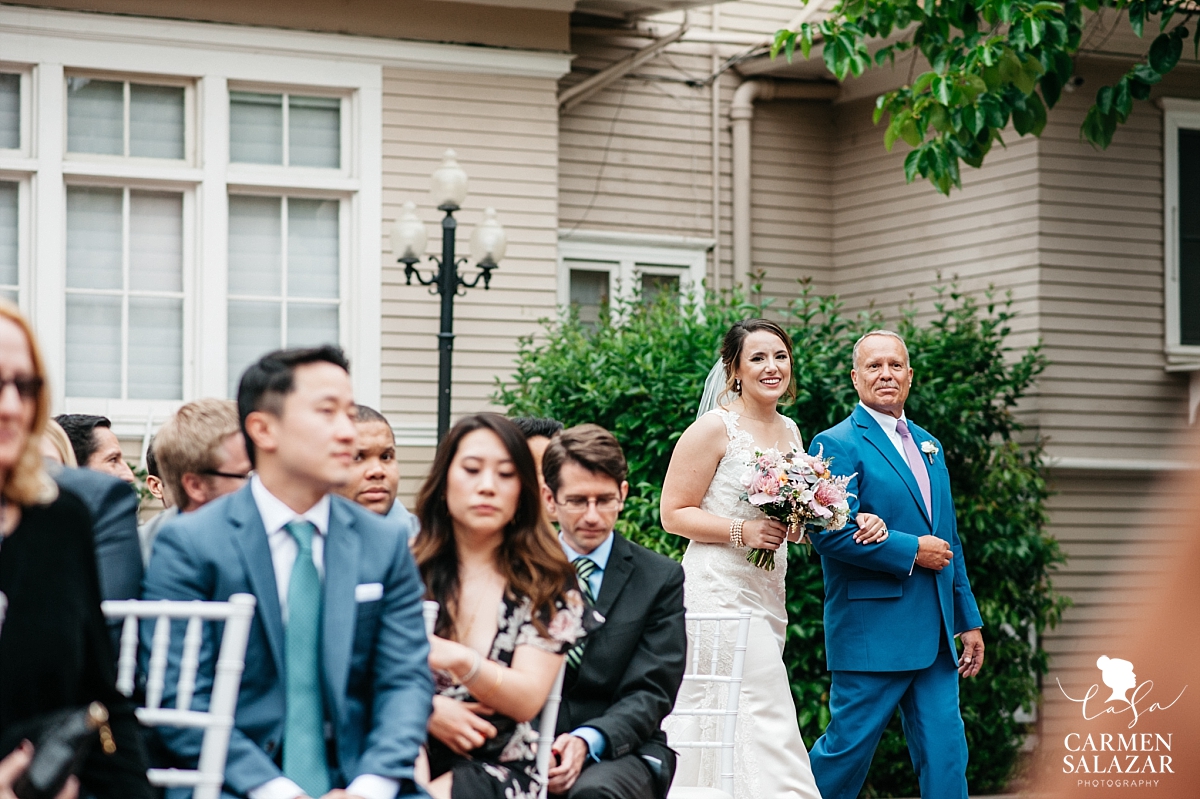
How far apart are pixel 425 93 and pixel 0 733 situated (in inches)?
318

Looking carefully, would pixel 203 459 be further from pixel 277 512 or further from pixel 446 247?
pixel 446 247

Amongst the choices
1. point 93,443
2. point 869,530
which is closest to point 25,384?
point 93,443

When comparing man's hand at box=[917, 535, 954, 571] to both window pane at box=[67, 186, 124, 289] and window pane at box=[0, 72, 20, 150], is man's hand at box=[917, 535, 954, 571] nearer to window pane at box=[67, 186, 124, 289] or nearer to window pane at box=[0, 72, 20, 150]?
window pane at box=[67, 186, 124, 289]

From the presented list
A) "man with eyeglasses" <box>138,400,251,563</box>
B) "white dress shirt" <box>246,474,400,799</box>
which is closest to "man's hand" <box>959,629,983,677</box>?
"man with eyeglasses" <box>138,400,251,563</box>

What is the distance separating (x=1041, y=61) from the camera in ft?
25.5

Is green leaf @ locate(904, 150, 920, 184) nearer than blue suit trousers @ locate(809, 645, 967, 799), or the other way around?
blue suit trousers @ locate(809, 645, 967, 799)

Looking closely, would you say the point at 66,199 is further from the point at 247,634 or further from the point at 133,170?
the point at 247,634

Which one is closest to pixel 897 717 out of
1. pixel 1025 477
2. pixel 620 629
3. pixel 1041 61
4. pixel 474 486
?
pixel 1025 477

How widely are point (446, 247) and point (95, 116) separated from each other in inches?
104

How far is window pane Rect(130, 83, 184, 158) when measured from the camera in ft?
31.6

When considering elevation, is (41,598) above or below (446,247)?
below

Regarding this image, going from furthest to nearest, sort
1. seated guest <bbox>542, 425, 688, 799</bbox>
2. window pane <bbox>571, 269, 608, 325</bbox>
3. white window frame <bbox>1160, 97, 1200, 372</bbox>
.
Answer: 1. window pane <bbox>571, 269, 608, 325</bbox>
2. white window frame <bbox>1160, 97, 1200, 372</bbox>
3. seated guest <bbox>542, 425, 688, 799</bbox>

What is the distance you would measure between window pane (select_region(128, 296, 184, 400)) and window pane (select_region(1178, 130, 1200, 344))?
23.1ft

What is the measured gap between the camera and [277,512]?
10.1ft
